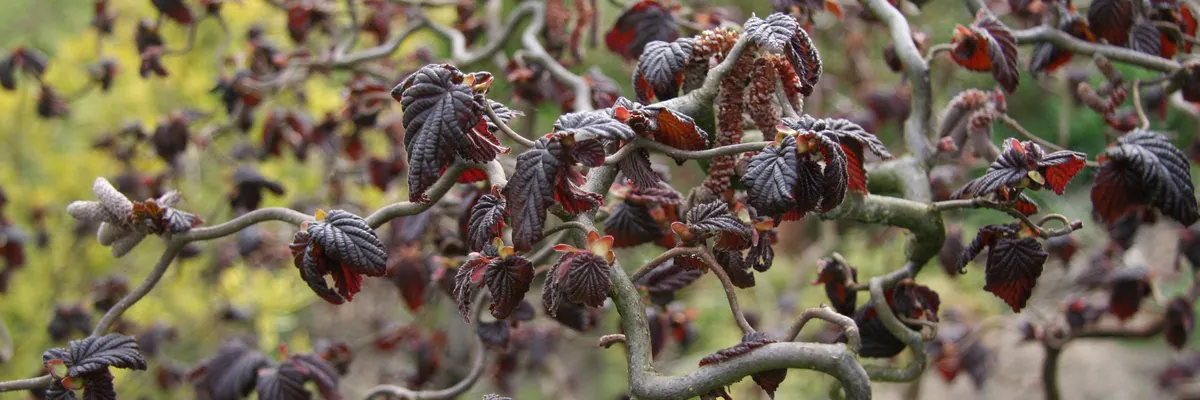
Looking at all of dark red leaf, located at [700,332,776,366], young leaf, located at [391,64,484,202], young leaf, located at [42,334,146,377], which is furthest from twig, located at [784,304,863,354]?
young leaf, located at [42,334,146,377]

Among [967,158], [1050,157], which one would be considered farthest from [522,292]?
[967,158]

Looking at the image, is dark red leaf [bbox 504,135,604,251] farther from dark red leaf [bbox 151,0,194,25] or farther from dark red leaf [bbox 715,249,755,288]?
dark red leaf [bbox 151,0,194,25]

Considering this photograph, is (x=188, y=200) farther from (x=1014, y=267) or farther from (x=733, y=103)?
(x=1014, y=267)

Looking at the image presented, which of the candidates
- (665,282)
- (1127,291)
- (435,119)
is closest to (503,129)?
(435,119)

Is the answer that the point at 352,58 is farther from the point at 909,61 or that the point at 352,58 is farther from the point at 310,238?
the point at 909,61

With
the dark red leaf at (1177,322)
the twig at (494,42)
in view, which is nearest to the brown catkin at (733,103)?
the twig at (494,42)

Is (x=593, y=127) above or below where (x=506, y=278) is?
above
